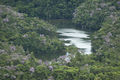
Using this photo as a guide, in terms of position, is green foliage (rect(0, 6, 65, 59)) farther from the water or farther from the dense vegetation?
the dense vegetation

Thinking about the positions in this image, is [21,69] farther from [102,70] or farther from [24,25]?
[24,25]

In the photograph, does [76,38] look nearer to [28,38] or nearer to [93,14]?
[28,38]

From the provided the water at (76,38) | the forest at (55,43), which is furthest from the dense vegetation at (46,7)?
the water at (76,38)

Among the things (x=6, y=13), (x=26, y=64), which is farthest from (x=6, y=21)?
(x=26, y=64)

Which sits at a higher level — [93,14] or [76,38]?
[93,14]

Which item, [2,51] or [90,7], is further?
[90,7]

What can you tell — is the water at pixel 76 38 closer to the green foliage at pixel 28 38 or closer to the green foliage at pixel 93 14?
the green foliage at pixel 28 38

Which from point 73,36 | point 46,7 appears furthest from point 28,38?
point 46,7
